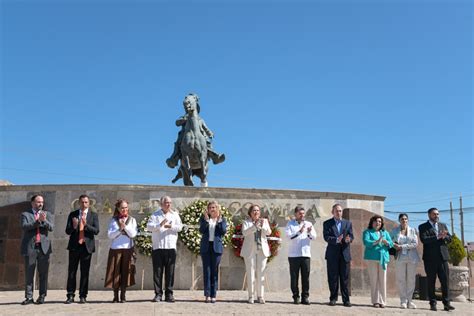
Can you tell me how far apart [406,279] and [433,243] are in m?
0.76

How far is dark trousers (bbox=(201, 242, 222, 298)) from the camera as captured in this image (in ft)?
26.5

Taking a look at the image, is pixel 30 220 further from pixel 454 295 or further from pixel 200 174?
pixel 454 295

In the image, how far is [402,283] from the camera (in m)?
8.86

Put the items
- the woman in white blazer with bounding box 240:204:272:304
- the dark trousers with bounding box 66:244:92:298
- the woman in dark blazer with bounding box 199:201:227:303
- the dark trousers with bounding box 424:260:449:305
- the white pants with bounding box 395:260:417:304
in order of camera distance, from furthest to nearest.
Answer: the white pants with bounding box 395:260:417:304
the dark trousers with bounding box 424:260:449:305
the woman in white blazer with bounding box 240:204:272:304
the woman in dark blazer with bounding box 199:201:227:303
the dark trousers with bounding box 66:244:92:298

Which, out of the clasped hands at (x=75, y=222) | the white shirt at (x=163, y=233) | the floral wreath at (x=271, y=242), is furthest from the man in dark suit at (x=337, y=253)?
the clasped hands at (x=75, y=222)

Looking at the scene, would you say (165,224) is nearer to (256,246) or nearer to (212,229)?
(212,229)

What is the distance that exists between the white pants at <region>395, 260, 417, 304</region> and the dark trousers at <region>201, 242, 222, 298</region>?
3.13 metres

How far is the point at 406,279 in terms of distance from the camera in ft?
29.2

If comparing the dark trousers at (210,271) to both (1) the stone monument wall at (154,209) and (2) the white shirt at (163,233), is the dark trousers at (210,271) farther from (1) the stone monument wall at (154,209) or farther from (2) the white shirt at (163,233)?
(1) the stone monument wall at (154,209)

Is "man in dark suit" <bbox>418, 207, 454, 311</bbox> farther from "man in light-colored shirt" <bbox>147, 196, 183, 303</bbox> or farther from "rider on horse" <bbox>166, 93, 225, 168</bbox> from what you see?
"rider on horse" <bbox>166, 93, 225, 168</bbox>

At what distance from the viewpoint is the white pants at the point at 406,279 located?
8.78 m

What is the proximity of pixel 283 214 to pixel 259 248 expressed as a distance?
3.79m

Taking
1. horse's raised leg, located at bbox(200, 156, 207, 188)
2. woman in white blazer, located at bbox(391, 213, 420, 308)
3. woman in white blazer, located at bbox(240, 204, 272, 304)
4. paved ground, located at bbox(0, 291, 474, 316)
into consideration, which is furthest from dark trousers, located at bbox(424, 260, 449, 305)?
horse's raised leg, located at bbox(200, 156, 207, 188)

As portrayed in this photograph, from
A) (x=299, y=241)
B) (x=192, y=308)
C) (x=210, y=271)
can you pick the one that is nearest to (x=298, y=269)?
(x=299, y=241)
